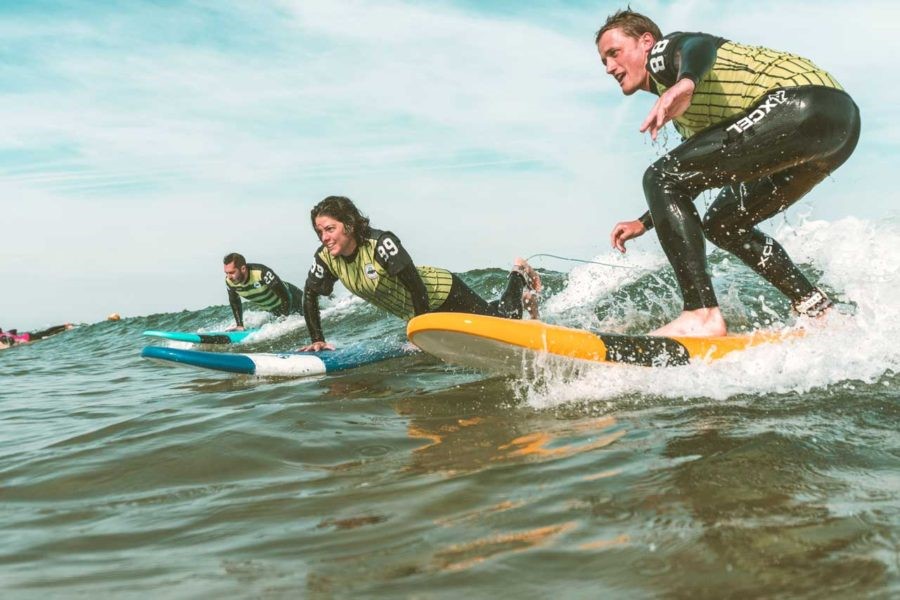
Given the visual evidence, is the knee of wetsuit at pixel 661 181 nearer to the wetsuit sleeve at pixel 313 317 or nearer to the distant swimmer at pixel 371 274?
the distant swimmer at pixel 371 274

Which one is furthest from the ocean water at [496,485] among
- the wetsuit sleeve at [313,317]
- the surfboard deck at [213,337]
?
the surfboard deck at [213,337]

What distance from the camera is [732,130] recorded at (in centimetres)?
401

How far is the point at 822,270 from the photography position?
9.32 metres

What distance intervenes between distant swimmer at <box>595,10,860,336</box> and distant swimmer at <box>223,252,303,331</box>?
365 inches

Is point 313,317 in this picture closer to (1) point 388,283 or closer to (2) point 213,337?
(1) point 388,283

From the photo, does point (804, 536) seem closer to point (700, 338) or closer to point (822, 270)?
point (700, 338)

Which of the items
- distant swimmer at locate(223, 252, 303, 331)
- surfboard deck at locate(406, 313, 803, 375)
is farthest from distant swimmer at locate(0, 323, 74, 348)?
surfboard deck at locate(406, 313, 803, 375)

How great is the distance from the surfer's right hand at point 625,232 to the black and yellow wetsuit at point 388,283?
6.97 ft

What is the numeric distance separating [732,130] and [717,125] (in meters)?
0.11

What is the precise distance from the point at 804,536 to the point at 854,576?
0.24 metres

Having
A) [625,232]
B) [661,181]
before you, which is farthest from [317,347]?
[661,181]

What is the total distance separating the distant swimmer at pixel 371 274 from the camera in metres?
6.48

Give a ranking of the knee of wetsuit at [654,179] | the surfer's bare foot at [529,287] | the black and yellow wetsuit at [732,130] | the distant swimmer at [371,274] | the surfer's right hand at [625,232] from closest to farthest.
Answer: the black and yellow wetsuit at [732,130] < the knee of wetsuit at [654,179] < the surfer's right hand at [625,232] < the distant swimmer at [371,274] < the surfer's bare foot at [529,287]

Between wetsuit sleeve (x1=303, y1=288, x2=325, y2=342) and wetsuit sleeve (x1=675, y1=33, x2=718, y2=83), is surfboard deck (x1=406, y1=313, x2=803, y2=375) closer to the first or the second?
wetsuit sleeve (x1=675, y1=33, x2=718, y2=83)
